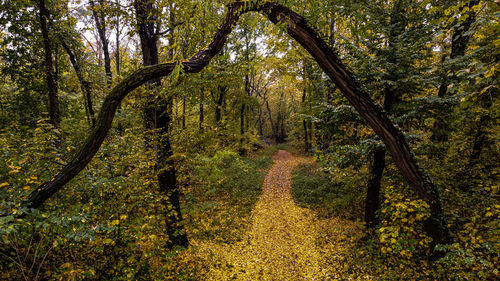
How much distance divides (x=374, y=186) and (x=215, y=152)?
5.63 m

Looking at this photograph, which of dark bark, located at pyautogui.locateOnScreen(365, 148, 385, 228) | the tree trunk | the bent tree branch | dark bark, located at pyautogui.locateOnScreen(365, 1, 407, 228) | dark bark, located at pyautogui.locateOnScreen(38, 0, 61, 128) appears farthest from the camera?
dark bark, located at pyautogui.locateOnScreen(38, 0, 61, 128)

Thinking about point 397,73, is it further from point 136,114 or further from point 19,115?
point 19,115

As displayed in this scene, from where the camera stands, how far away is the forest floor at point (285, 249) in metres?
5.69

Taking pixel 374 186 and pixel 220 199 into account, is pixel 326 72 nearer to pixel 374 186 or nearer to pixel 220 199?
pixel 374 186

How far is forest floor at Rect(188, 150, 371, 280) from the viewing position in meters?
5.69

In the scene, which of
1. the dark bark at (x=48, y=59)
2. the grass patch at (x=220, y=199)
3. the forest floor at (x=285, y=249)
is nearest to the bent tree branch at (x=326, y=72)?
the grass patch at (x=220, y=199)

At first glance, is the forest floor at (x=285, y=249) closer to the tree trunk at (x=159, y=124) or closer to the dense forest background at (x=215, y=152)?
the dense forest background at (x=215, y=152)

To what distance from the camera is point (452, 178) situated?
580cm

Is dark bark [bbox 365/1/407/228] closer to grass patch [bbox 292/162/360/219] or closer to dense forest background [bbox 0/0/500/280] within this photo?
dense forest background [bbox 0/0/500/280]

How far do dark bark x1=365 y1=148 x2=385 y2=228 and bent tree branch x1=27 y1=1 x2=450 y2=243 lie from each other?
2617 mm

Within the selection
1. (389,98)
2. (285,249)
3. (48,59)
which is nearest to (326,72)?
(389,98)

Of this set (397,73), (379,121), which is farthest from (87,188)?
(397,73)

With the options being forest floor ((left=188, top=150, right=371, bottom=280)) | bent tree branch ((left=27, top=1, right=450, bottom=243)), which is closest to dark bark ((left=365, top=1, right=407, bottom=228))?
forest floor ((left=188, top=150, right=371, bottom=280))

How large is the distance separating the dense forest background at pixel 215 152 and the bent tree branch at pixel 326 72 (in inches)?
1.2
